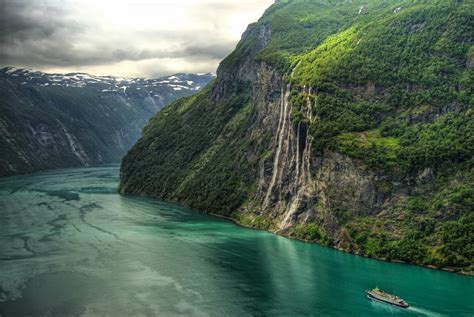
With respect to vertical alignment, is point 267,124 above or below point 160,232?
above

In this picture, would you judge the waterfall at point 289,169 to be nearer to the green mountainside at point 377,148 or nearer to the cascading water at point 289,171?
the cascading water at point 289,171

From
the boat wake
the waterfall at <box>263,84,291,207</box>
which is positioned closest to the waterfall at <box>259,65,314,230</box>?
the waterfall at <box>263,84,291,207</box>

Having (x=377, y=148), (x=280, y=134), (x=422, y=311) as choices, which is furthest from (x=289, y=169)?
(x=422, y=311)

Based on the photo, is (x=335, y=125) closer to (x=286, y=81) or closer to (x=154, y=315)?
(x=286, y=81)

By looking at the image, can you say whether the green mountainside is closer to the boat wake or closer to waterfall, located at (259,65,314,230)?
waterfall, located at (259,65,314,230)

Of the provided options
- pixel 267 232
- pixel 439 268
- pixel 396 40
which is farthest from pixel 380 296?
pixel 396 40
